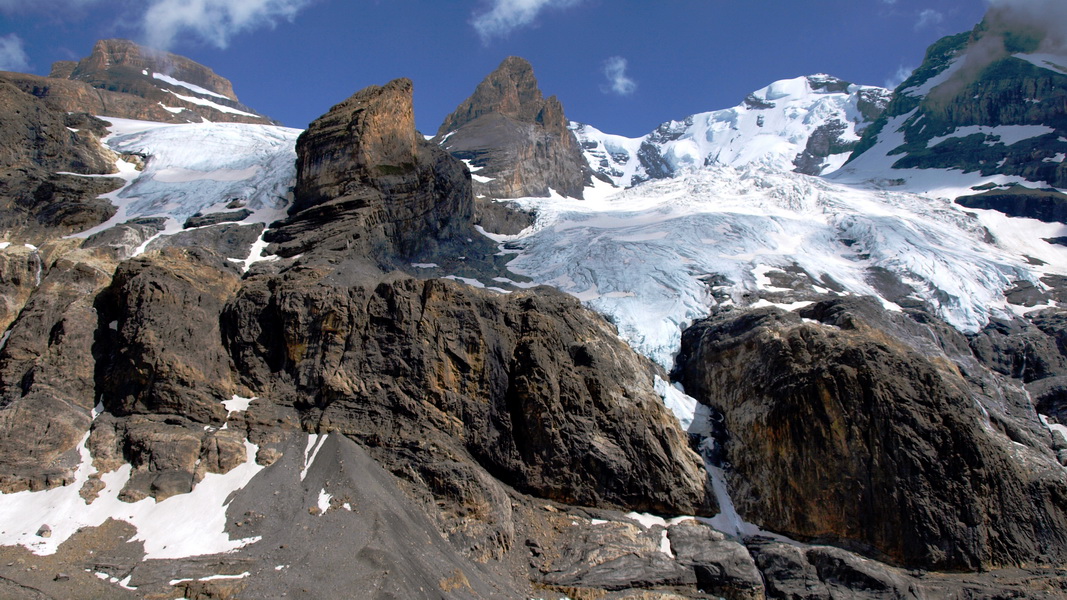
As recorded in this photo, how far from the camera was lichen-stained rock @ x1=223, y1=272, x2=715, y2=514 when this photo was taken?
120 ft

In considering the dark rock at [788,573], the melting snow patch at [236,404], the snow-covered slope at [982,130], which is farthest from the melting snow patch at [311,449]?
the snow-covered slope at [982,130]

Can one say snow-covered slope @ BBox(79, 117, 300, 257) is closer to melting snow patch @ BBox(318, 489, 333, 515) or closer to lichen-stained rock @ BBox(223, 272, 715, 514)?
lichen-stained rock @ BBox(223, 272, 715, 514)

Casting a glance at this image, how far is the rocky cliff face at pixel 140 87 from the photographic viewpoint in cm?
9275

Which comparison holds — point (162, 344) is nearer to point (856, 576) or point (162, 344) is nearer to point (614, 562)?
point (614, 562)

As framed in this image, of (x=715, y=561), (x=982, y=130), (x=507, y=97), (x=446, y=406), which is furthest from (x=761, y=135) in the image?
(x=715, y=561)

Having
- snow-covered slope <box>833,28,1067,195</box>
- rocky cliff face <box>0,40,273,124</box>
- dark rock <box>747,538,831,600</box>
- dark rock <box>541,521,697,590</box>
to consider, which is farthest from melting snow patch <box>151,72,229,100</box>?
dark rock <box>747,538,831,600</box>

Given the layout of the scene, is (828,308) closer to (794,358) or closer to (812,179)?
(794,358)

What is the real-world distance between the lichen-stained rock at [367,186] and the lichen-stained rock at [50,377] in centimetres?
1574

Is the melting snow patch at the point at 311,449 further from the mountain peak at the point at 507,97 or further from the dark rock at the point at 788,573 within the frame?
the mountain peak at the point at 507,97

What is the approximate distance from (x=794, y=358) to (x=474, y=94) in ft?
343

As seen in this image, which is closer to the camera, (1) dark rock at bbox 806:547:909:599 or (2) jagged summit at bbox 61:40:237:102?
(1) dark rock at bbox 806:547:909:599

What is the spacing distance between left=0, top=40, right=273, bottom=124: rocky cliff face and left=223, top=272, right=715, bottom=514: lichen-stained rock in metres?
72.6

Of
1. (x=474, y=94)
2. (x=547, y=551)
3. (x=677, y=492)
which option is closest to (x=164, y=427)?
(x=547, y=551)

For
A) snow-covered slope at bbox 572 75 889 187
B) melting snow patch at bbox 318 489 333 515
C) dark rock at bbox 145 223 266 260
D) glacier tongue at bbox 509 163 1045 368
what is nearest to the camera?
melting snow patch at bbox 318 489 333 515
